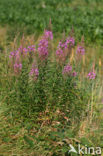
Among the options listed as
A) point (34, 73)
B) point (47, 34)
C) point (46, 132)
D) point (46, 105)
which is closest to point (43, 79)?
point (34, 73)

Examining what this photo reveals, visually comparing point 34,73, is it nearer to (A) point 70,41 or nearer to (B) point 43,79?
(B) point 43,79

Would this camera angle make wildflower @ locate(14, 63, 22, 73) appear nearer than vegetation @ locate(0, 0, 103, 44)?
Yes

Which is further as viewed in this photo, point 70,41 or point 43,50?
point 70,41

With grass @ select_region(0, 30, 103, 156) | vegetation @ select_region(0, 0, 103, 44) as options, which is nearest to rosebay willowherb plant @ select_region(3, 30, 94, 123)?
grass @ select_region(0, 30, 103, 156)

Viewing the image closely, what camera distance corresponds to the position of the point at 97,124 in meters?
4.33

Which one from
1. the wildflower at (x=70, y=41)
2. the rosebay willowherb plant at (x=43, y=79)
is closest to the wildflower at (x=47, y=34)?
the rosebay willowherb plant at (x=43, y=79)

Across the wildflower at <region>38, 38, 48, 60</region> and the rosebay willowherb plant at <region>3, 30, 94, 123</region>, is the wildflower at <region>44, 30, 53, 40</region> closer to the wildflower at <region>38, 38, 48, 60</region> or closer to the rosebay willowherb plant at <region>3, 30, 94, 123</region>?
the rosebay willowherb plant at <region>3, 30, 94, 123</region>

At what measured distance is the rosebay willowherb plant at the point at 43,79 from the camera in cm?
433

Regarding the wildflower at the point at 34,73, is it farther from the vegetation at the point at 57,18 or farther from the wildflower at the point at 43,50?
the vegetation at the point at 57,18

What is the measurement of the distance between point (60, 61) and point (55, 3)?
46.4ft

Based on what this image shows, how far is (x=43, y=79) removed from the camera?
4.46 metres

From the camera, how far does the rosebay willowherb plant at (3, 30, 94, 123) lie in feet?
14.2

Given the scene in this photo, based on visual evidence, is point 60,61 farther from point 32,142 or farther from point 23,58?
point 32,142

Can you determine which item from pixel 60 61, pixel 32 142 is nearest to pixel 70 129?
pixel 32 142
